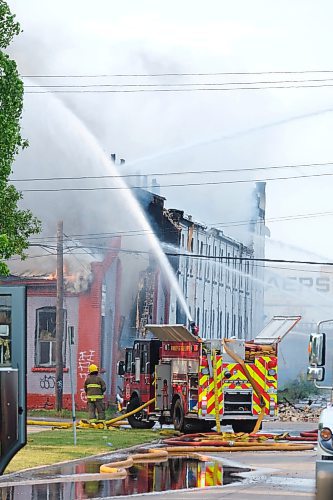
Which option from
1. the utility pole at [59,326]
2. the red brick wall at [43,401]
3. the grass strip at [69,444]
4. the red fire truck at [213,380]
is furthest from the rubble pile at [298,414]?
the grass strip at [69,444]

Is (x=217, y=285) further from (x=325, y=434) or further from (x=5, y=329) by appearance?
(x=325, y=434)

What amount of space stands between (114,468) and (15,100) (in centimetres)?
869

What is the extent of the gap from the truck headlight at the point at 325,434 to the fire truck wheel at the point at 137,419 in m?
18.2

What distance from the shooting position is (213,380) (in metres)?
26.7

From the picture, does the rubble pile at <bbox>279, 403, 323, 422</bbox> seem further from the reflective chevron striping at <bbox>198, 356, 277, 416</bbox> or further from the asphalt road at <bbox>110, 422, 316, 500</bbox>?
the asphalt road at <bbox>110, 422, 316, 500</bbox>

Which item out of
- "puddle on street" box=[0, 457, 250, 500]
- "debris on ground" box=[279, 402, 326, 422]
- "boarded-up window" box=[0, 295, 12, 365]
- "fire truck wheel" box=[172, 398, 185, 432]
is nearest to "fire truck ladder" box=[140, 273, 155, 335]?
"debris on ground" box=[279, 402, 326, 422]

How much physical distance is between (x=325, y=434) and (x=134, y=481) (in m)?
5.98

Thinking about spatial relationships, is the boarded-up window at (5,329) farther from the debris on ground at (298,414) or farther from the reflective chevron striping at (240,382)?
the debris on ground at (298,414)

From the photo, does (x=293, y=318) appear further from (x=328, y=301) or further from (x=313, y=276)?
(x=313, y=276)

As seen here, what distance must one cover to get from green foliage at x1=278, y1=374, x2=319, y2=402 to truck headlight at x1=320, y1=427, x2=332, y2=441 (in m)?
36.4

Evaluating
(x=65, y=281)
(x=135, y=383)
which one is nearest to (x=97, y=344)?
(x=65, y=281)

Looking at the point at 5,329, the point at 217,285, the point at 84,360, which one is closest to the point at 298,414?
the point at 84,360

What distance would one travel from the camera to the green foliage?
5012cm

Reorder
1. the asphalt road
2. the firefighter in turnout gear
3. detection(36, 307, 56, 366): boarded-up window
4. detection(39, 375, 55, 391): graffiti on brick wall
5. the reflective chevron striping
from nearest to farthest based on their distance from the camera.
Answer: the asphalt road
the reflective chevron striping
the firefighter in turnout gear
detection(39, 375, 55, 391): graffiti on brick wall
detection(36, 307, 56, 366): boarded-up window
